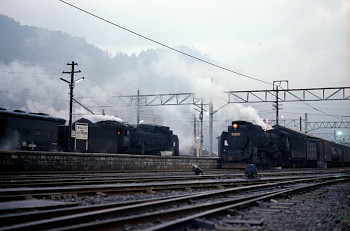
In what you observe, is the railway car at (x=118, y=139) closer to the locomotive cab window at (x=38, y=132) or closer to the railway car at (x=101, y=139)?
the railway car at (x=101, y=139)

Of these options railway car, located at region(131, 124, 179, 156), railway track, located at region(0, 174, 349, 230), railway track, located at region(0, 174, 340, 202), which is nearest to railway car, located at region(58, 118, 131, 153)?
railway car, located at region(131, 124, 179, 156)

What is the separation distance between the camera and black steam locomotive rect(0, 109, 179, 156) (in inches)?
853

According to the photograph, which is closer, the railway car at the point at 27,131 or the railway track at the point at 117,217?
the railway track at the point at 117,217

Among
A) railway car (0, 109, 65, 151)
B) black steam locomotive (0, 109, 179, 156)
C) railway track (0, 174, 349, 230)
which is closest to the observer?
railway track (0, 174, 349, 230)

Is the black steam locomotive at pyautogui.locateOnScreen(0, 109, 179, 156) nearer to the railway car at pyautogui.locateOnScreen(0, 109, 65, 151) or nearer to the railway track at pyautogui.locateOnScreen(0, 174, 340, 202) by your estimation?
the railway car at pyautogui.locateOnScreen(0, 109, 65, 151)

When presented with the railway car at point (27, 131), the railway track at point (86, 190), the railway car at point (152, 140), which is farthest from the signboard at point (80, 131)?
the railway track at point (86, 190)

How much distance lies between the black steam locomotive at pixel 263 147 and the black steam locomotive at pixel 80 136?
5268 millimetres

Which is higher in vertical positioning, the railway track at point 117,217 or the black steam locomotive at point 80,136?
the black steam locomotive at point 80,136

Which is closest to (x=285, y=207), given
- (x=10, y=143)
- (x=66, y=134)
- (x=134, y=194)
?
(x=134, y=194)

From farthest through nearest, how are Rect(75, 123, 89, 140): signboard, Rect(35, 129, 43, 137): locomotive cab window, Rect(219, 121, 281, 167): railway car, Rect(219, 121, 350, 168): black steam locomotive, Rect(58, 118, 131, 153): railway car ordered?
Rect(219, 121, 350, 168): black steam locomotive < Rect(219, 121, 281, 167): railway car < Rect(58, 118, 131, 153): railway car < Rect(35, 129, 43, 137): locomotive cab window < Rect(75, 123, 89, 140): signboard

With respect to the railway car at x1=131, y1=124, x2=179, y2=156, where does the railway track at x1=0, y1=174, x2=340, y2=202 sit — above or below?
below

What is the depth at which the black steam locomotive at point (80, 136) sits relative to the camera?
853 inches

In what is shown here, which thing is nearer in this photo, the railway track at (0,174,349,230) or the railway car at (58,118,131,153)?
the railway track at (0,174,349,230)

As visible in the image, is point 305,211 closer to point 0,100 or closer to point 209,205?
point 209,205
